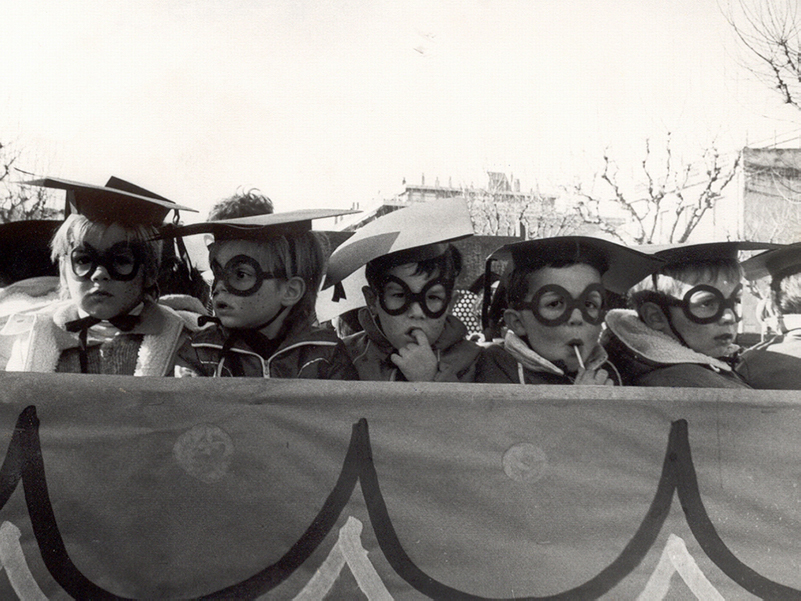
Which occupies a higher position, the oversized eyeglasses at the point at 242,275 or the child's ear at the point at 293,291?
the oversized eyeglasses at the point at 242,275

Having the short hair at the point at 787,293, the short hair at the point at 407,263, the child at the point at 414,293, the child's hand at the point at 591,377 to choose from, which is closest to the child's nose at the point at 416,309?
the child at the point at 414,293

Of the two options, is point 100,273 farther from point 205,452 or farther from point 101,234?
point 205,452

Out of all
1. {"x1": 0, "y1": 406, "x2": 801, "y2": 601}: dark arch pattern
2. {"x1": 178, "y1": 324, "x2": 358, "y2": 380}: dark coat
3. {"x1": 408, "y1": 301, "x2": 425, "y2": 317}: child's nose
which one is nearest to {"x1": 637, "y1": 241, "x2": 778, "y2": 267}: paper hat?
{"x1": 408, "y1": 301, "x2": 425, "y2": 317}: child's nose

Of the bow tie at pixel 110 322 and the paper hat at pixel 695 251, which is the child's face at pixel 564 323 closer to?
the paper hat at pixel 695 251

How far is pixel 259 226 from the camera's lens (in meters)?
2.36

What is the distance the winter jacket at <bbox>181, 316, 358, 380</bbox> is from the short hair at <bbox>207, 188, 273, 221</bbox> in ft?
1.95

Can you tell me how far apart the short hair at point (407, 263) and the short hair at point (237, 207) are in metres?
0.62

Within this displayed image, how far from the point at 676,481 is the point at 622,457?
0.46ft

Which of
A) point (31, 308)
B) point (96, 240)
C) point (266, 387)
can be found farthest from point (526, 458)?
point (31, 308)

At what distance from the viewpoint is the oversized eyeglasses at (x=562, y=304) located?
253 centimetres

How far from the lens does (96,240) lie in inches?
98.7

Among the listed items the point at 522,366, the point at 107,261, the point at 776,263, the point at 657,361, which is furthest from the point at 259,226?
the point at 776,263

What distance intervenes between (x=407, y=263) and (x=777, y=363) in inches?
64.1

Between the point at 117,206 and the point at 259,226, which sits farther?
the point at 117,206
